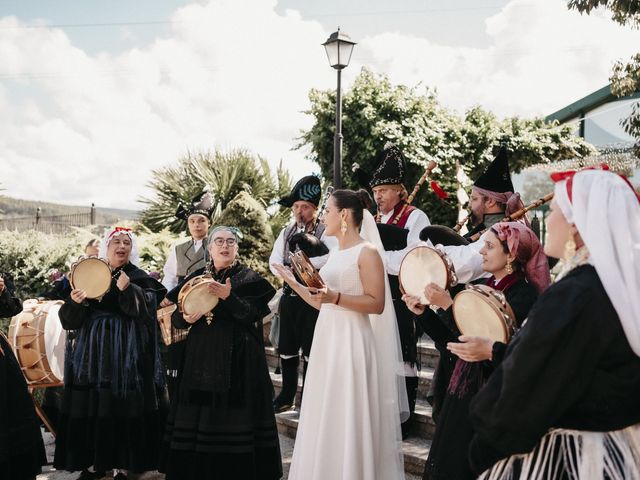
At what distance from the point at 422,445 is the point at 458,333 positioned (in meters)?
2.32

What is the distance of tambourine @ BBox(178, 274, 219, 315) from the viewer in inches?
177

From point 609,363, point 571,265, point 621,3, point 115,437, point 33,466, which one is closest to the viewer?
point 609,363

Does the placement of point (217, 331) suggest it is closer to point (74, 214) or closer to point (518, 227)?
point (518, 227)

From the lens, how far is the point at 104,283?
16.2 ft

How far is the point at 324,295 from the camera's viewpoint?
13.1 ft

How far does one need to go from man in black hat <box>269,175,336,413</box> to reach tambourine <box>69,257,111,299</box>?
1.87 meters

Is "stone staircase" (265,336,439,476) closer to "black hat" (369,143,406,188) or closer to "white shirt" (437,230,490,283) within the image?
"white shirt" (437,230,490,283)

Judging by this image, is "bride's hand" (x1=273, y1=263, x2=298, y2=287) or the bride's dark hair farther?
the bride's dark hair

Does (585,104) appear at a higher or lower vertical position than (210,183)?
higher

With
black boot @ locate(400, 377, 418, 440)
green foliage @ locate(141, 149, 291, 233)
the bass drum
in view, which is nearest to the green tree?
black boot @ locate(400, 377, 418, 440)

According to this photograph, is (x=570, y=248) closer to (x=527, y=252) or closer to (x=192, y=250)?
(x=527, y=252)

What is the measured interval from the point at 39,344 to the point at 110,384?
3.86 feet

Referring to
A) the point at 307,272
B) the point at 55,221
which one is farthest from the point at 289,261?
the point at 55,221

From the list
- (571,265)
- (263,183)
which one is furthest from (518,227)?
(263,183)
